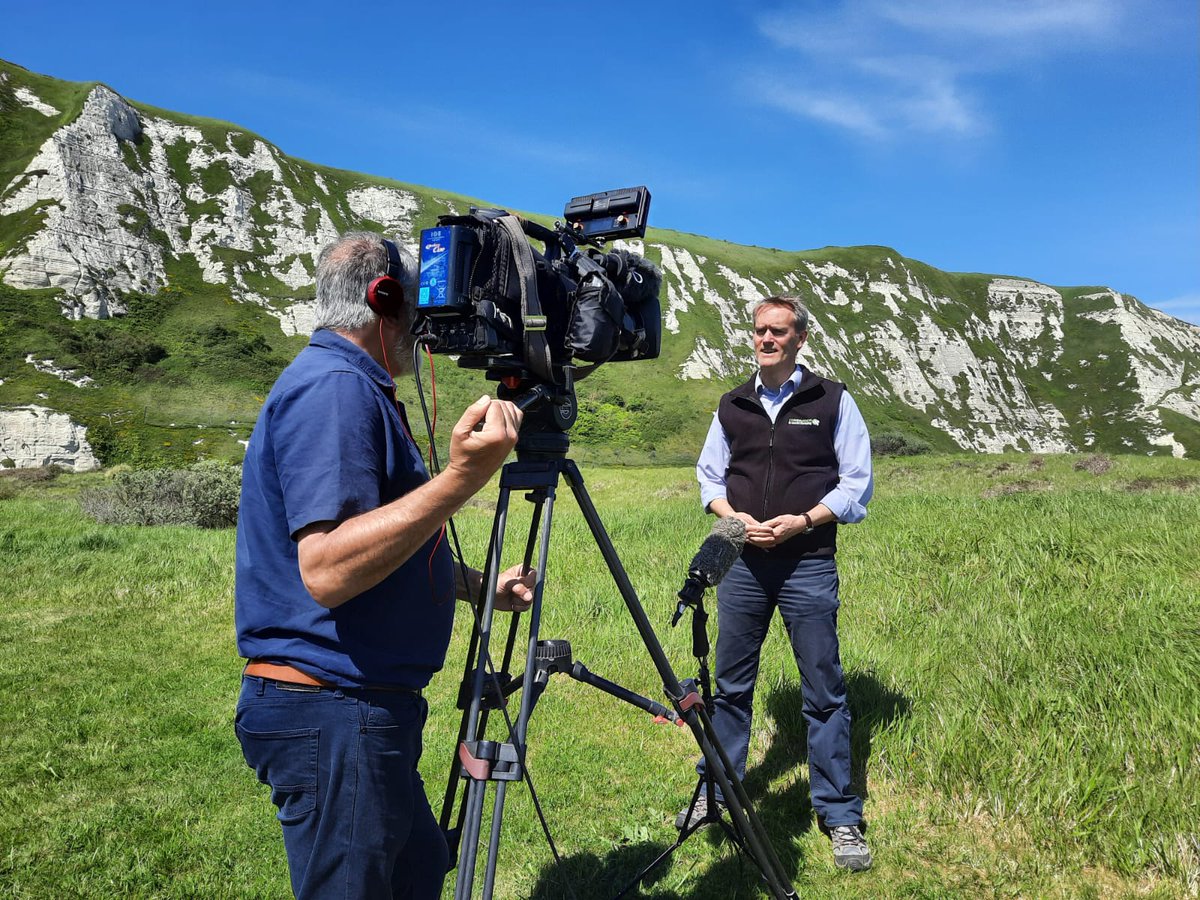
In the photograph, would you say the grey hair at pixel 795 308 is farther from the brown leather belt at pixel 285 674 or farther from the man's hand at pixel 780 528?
the brown leather belt at pixel 285 674

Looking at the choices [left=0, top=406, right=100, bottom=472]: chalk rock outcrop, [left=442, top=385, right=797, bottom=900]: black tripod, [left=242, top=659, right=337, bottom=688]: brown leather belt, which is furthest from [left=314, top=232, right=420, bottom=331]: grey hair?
[left=0, top=406, right=100, bottom=472]: chalk rock outcrop

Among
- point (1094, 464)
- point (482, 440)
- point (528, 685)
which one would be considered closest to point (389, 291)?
point (482, 440)

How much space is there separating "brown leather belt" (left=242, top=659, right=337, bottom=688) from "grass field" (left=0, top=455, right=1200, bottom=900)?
2405 millimetres

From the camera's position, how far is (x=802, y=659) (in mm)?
4164

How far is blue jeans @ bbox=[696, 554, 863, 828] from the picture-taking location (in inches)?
156

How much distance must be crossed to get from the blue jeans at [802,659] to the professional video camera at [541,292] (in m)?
1.91

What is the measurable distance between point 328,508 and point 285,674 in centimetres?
55

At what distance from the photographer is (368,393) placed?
6.65 ft

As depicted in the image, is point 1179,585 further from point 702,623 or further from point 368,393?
point 368,393

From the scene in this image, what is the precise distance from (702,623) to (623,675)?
3.40 metres

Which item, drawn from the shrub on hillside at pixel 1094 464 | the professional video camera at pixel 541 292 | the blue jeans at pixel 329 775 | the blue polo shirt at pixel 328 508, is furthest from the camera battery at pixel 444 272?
the shrub on hillside at pixel 1094 464

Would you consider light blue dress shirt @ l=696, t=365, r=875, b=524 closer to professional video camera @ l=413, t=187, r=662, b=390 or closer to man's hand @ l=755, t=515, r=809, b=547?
man's hand @ l=755, t=515, r=809, b=547

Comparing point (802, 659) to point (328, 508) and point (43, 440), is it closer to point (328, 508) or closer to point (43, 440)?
point (328, 508)

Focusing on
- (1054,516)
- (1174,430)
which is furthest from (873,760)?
(1174,430)
